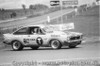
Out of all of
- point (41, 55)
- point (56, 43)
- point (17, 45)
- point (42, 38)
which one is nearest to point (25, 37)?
point (17, 45)

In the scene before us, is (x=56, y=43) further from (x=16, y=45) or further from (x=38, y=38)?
(x=16, y=45)

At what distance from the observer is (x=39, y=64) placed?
7414mm

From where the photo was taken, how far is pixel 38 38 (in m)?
12.3

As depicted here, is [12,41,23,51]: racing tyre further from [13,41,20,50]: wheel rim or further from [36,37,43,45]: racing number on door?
[36,37,43,45]: racing number on door

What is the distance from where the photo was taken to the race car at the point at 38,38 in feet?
40.0

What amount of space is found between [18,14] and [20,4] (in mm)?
881

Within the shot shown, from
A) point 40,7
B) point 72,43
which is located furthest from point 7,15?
point 72,43

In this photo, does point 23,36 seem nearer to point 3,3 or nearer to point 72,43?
point 72,43

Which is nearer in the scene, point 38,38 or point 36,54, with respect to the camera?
A: point 36,54

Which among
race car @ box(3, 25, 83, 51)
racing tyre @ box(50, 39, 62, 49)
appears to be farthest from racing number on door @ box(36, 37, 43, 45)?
racing tyre @ box(50, 39, 62, 49)

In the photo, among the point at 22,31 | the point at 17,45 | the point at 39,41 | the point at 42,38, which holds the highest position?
the point at 22,31

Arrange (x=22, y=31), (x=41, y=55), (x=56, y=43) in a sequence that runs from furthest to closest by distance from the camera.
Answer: (x=56, y=43), (x=22, y=31), (x=41, y=55)

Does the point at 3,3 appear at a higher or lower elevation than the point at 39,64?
higher

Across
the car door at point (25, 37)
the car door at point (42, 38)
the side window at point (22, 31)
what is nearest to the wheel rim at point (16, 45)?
the car door at point (25, 37)
